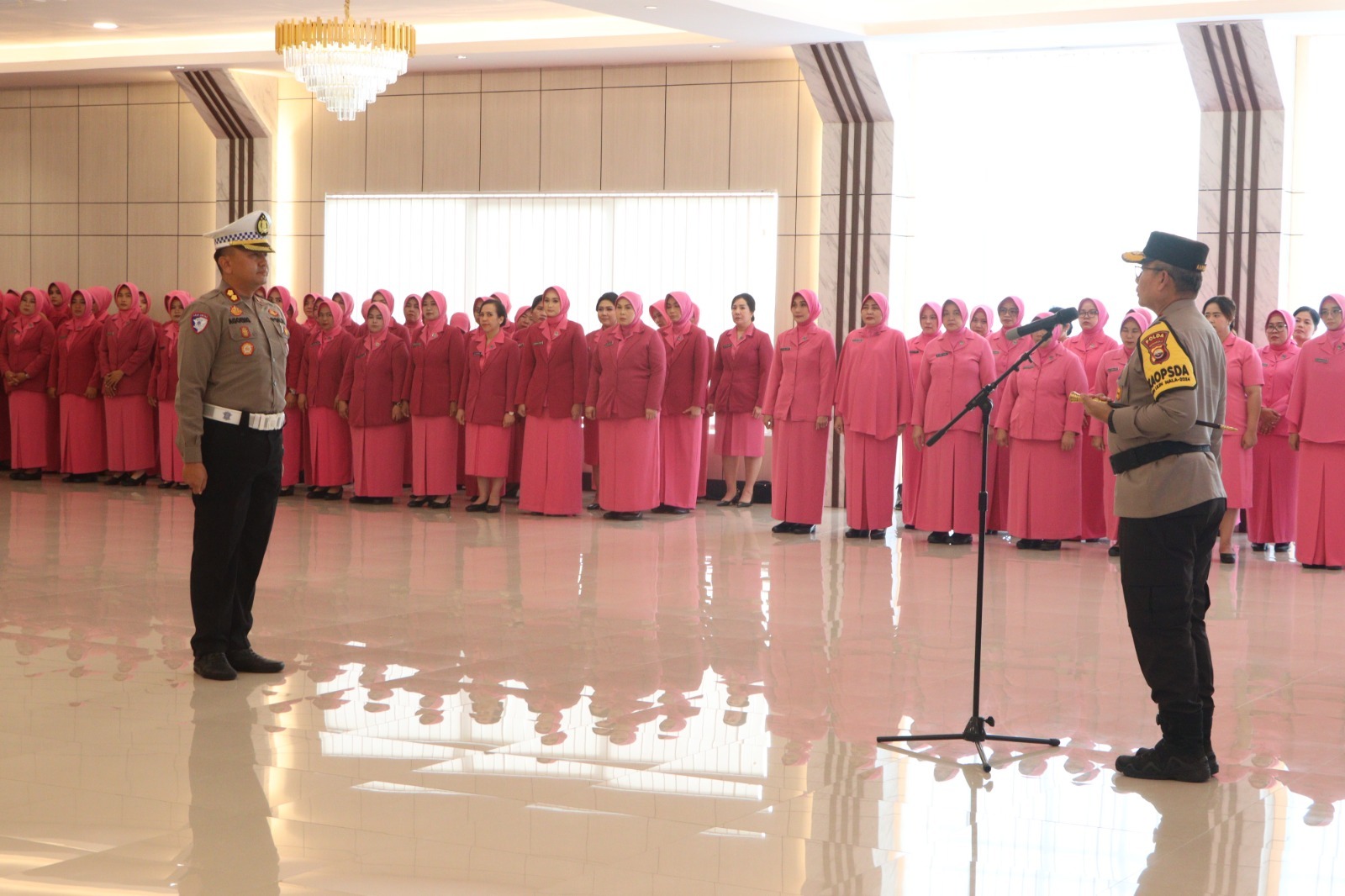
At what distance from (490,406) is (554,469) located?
2.60 ft

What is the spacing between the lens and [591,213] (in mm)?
13406

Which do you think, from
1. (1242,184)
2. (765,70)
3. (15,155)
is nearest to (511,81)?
(765,70)

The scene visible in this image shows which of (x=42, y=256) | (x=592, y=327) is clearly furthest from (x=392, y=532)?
(x=42, y=256)

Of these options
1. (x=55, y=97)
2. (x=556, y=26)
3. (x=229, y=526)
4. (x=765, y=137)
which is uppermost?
(x=556, y=26)


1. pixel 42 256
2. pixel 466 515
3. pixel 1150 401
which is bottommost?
pixel 466 515

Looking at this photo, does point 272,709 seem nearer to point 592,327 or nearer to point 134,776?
point 134,776

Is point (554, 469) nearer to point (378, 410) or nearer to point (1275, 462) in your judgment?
point (378, 410)

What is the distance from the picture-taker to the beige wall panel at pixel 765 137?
41.1 feet

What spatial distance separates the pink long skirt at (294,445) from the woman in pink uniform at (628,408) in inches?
114

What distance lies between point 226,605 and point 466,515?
18.2 ft

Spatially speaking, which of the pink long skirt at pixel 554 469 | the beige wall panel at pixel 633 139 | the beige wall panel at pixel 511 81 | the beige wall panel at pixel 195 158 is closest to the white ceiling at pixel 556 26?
the beige wall panel at pixel 511 81

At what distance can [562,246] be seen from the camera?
13555mm

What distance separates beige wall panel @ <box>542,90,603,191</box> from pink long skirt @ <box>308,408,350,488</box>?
3034mm

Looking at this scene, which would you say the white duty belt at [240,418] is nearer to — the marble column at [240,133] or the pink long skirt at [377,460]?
the pink long skirt at [377,460]
